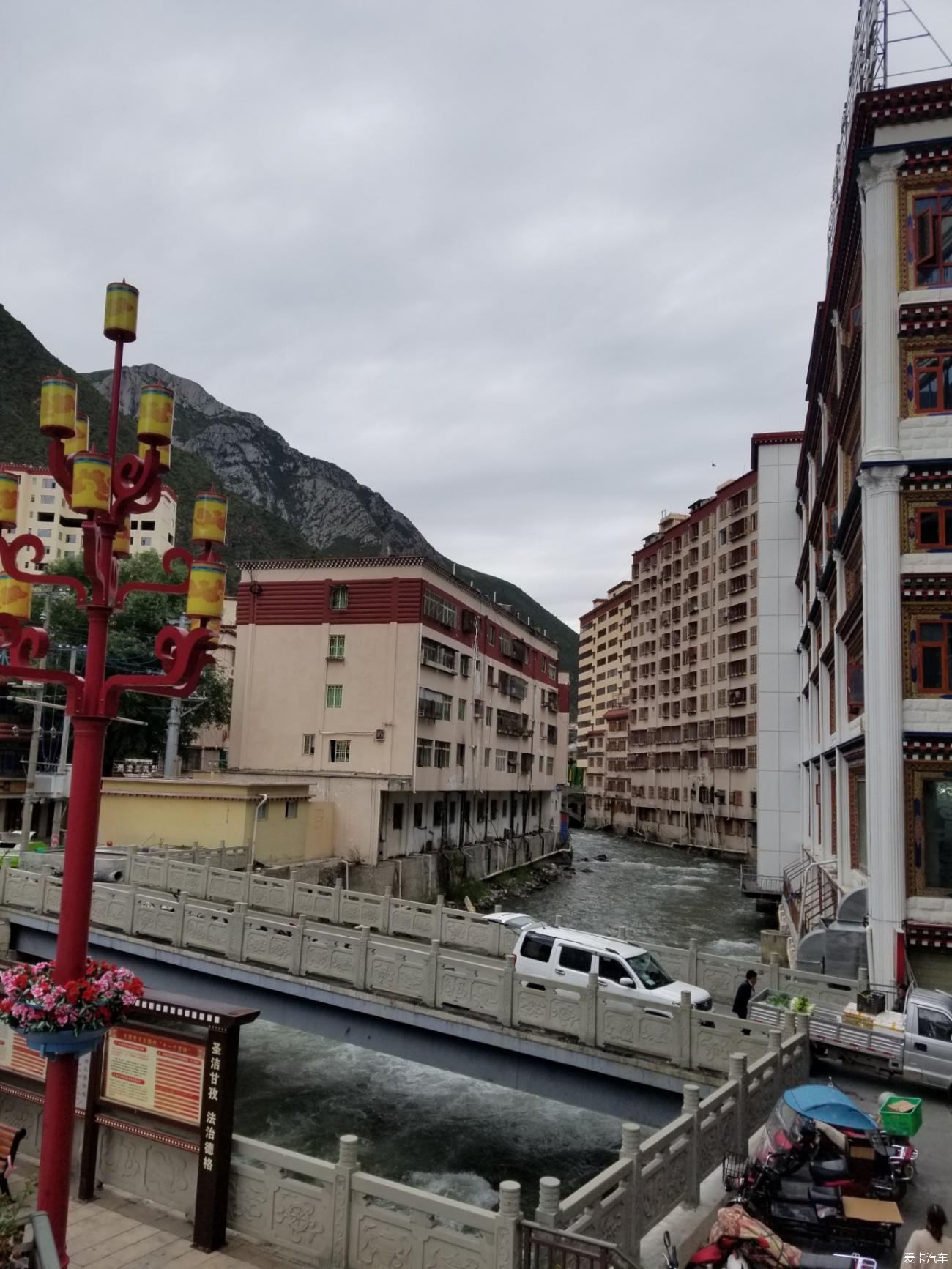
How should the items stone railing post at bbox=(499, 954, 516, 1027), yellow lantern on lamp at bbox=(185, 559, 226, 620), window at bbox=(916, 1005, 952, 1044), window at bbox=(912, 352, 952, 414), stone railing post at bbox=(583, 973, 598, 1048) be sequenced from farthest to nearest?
window at bbox=(912, 352, 952, 414) < stone railing post at bbox=(499, 954, 516, 1027) < window at bbox=(916, 1005, 952, 1044) < stone railing post at bbox=(583, 973, 598, 1048) < yellow lantern on lamp at bbox=(185, 559, 226, 620)

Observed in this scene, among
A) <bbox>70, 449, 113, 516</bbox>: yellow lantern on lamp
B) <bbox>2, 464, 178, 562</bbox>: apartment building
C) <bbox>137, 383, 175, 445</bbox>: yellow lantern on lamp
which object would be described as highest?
<bbox>2, 464, 178, 562</bbox>: apartment building

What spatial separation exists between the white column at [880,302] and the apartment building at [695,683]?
42.2 meters

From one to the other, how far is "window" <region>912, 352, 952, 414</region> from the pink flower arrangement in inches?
728

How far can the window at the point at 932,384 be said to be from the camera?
62.4 ft

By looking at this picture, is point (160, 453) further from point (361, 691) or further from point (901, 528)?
point (361, 691)

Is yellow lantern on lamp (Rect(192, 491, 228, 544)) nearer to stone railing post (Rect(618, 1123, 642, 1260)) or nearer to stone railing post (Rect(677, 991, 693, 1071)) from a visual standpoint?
stone railing post (Rect(618, 1123, 642, 1260))

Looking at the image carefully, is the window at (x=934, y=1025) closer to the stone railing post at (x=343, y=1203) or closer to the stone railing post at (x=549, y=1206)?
the stone railing post at (x=549, y=1206)

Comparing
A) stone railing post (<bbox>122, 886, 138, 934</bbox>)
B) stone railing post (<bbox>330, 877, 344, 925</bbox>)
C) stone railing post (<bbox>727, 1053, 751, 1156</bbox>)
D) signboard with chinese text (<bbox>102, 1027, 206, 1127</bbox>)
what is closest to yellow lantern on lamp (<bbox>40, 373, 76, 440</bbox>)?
signboard with chinese text (<bbox>102, 1027, 206, 1127</bbox>)

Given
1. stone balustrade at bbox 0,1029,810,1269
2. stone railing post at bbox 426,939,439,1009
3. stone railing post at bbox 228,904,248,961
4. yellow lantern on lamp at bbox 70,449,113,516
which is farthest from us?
stone railing post at bbox 228,904,248,961

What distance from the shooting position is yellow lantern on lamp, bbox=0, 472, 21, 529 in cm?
790

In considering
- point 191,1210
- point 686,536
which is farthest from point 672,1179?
point 686,536

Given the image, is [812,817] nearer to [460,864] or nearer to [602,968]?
[460,864]

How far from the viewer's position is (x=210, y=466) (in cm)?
18212

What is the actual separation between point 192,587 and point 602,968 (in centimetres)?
1159
